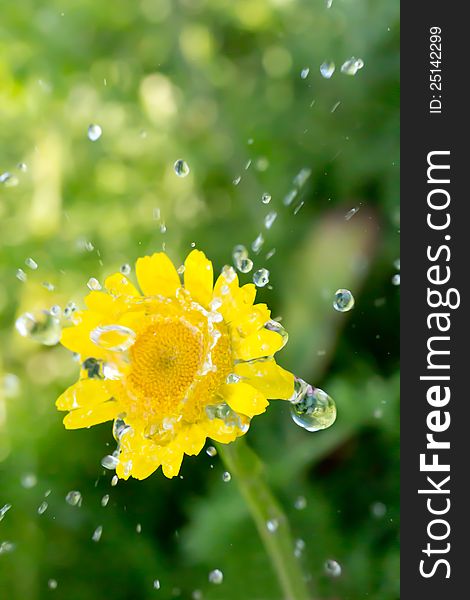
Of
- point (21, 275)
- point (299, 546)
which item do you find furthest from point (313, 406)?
point (21, 275)

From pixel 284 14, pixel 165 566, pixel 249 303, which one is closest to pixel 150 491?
pixel 165 566

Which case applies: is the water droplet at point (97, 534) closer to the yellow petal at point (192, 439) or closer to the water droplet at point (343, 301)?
the water droplet at point (343, 301)

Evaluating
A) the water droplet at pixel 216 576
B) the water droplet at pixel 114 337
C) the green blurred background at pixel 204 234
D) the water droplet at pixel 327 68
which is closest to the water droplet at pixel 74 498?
the green blurred background at pixel 204 234

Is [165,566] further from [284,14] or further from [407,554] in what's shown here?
[284,14]

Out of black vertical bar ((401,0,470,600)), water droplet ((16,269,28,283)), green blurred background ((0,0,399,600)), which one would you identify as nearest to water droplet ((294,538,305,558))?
green blurred background ((0,0,399,600))

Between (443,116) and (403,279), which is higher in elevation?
(443,116)

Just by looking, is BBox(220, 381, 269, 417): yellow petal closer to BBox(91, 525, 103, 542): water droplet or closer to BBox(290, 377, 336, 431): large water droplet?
BBox(290, 377, 336, 431): large water droplet

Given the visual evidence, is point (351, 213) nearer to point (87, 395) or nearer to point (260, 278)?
point (260, 278)
